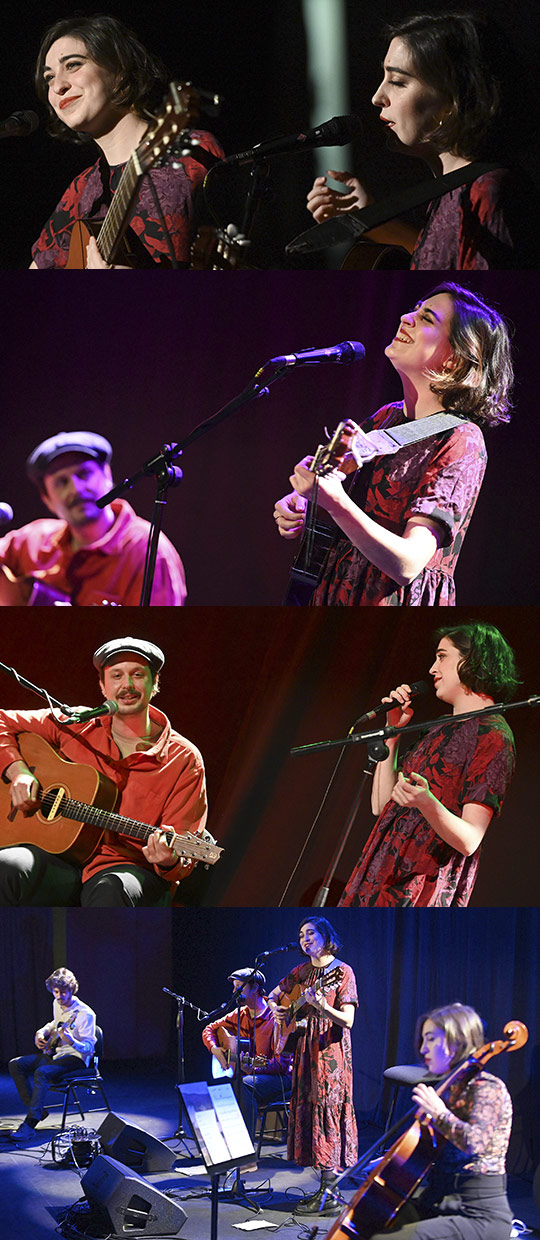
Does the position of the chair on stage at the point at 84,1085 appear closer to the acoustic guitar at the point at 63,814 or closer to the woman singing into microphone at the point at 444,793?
the acoustic guitar at the point at 63,814

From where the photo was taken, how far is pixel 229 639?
7.68 feet

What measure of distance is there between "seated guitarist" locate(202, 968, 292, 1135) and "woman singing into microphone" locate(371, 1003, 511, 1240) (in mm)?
471

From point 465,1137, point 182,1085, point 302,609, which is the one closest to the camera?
point 302,609

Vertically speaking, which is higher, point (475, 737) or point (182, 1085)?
point (475, 737)

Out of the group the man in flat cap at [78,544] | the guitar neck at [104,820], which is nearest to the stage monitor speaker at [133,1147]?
the guitar neck at [104,820]

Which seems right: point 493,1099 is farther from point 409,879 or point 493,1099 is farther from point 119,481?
point 119,481

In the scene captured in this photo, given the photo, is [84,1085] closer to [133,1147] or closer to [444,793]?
[133,1147]

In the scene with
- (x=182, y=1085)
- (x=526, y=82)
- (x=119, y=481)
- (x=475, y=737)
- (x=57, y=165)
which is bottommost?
(x=182, y=1085)

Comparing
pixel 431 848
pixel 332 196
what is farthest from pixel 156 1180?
pixel 332 196

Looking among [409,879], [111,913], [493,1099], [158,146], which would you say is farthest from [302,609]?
[111,913]

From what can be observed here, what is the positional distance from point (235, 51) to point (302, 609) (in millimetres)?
1264

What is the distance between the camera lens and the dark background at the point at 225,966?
3.30m

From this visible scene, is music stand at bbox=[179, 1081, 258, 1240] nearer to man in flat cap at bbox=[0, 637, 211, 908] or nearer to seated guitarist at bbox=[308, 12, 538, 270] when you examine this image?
man in flat cap at bbox=[0, 637, 211, 908]

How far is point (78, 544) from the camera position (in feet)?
7.79
